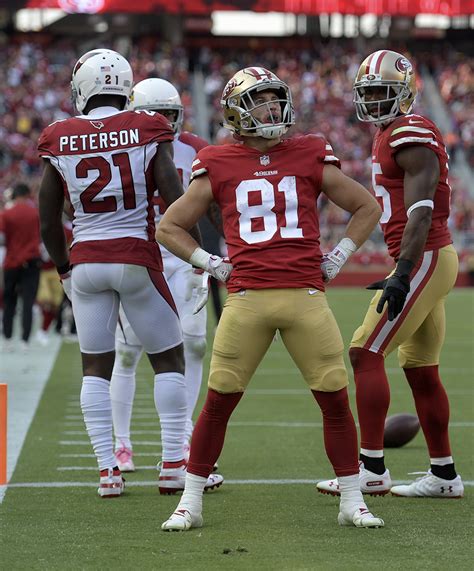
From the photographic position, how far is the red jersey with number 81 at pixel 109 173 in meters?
5.50

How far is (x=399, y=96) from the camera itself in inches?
222

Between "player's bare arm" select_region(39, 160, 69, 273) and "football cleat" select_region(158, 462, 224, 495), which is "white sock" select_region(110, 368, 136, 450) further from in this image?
"player's bare arm" select_region(39, 160, 69, 273)

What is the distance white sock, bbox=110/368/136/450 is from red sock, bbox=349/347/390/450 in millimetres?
1421

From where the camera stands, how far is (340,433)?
16.1 ft

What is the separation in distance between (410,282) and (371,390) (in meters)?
0.52

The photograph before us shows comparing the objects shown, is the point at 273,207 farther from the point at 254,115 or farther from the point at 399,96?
the point at 399,96

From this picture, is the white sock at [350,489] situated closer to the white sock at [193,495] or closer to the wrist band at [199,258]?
the white sock at [193,495]

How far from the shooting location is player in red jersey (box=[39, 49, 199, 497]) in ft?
18.1

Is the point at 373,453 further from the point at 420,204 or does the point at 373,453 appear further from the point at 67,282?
the point at 67,282

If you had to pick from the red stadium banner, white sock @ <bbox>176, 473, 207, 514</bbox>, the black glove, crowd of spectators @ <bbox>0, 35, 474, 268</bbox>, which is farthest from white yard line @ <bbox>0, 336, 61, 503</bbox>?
the red stadium banner

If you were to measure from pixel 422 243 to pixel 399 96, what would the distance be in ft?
2.40

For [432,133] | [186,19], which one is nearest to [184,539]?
[432,133]

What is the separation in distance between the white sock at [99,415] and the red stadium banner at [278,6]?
1237 inches

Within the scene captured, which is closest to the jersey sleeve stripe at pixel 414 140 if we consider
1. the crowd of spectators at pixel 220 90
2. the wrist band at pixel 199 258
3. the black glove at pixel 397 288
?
the black glove at pixel 397 288
